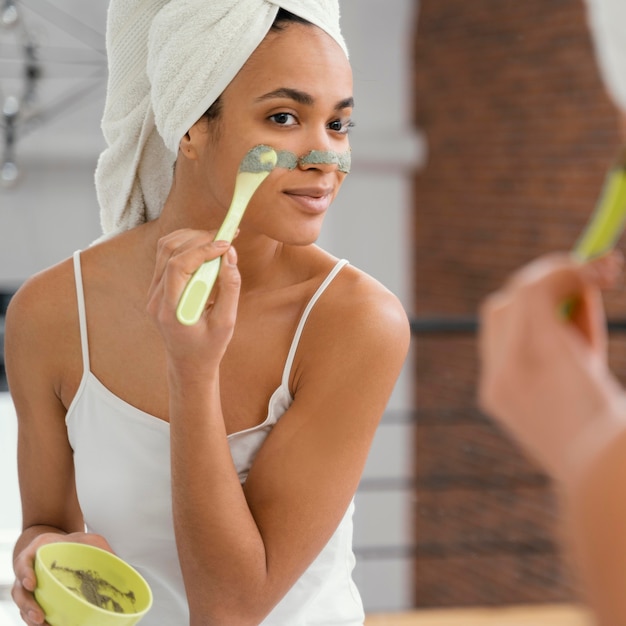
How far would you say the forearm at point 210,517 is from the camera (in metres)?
0.81

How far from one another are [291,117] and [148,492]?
0.40 meters

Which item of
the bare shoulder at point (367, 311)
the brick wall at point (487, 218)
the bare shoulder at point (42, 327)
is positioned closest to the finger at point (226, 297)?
the bare shoulder at point (367, 311)

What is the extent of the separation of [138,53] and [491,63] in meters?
3.45

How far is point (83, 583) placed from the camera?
823 mm

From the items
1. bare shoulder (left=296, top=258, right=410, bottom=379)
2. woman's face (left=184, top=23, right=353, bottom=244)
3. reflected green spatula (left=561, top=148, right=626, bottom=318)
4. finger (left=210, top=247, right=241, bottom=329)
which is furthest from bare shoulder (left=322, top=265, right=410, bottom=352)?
reflected green spatula (left=561, top=148, right=626, bottom=318)

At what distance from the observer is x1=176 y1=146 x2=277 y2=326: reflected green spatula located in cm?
72

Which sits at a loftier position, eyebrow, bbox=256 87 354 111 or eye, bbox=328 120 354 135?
eyebrow, bbox=256 87 354 111

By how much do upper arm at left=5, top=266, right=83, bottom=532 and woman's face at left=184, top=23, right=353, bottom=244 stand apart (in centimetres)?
30

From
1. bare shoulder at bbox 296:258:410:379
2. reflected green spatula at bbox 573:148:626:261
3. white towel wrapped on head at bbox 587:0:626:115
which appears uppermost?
white towel wrapped on head at bbox 587:0:626:115

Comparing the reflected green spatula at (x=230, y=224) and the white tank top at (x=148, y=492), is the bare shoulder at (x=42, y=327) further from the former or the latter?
the reflected green spatula at (x=230, y=224)

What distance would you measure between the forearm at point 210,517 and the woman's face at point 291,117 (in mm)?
165

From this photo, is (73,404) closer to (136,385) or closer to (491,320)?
(136,385)

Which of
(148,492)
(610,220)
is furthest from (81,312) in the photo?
(610,220)

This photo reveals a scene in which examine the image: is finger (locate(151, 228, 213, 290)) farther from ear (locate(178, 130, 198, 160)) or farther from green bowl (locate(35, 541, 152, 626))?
green bowl (locate(35, 541, 152, 626))
